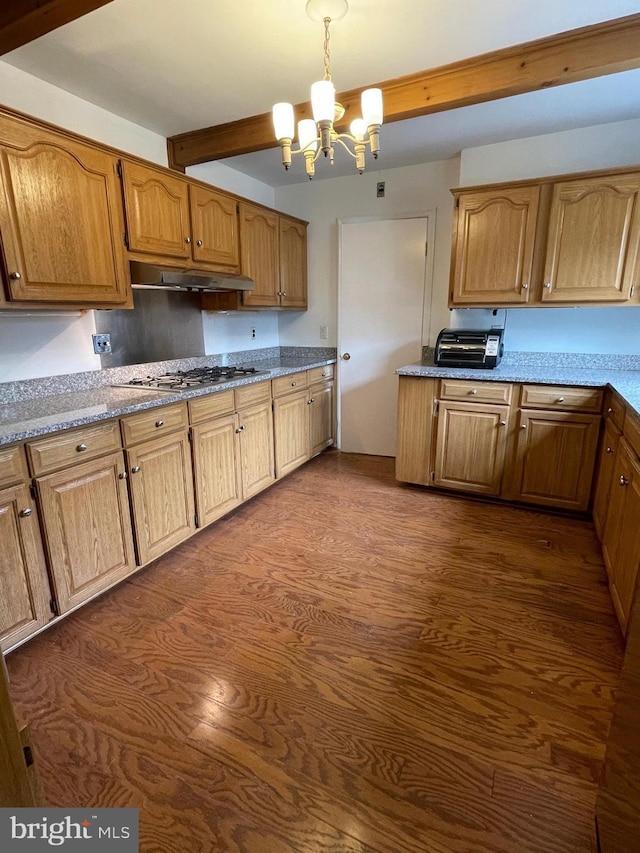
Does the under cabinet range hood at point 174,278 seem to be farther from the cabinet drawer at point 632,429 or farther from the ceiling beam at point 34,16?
the cabinet drawer at point 632,429

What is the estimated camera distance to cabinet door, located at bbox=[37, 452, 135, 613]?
5.86ft

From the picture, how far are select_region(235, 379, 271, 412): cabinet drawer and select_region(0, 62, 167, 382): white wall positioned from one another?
0.86 meters

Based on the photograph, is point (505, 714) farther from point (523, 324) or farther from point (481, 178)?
point (481, 178)

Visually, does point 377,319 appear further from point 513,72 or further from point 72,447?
point 72,447

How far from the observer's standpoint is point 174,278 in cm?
241

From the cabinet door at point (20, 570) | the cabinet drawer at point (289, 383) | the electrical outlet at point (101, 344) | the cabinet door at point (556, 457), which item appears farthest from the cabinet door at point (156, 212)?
the cabinet door at point (556, 457)

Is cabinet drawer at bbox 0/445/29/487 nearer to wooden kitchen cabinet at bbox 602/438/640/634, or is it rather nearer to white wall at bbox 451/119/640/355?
wooden kitchen cabinet at bbox 602/438/640/634

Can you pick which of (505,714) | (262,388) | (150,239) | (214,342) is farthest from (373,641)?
(214,342)

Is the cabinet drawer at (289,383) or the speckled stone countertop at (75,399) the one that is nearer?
the speckled stone countertop at (75,399)

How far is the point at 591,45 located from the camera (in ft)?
6.10

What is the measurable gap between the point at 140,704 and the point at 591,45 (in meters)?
3.23

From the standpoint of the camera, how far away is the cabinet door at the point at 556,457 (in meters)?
2.70

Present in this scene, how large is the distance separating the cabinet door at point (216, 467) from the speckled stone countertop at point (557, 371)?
4.41 ft
